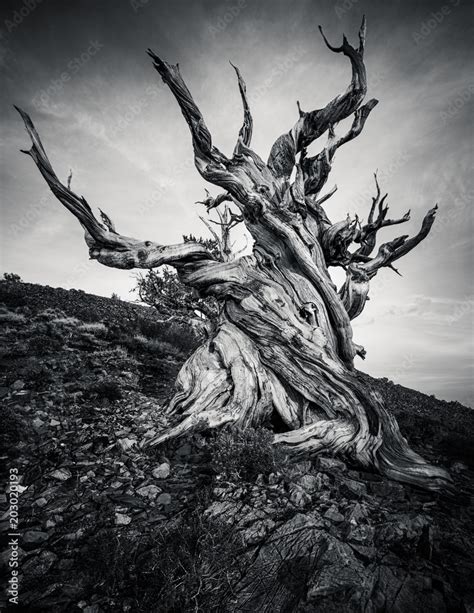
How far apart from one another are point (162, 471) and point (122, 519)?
1018 millimetres

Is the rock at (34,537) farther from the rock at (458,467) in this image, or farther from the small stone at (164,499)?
the rock at (458,467)

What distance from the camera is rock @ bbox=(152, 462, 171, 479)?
13.2ft

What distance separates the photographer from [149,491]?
12.0ft

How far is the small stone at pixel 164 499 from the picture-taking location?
3.45 metres

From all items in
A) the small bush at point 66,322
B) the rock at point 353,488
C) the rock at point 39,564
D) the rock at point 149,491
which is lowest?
the rock at point 39,564

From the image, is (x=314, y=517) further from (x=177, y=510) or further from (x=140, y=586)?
(x=140, y=586)

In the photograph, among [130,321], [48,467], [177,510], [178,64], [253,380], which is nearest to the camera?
[177,510]

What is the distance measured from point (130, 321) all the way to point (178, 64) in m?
10.8

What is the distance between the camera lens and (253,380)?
20.2 feet

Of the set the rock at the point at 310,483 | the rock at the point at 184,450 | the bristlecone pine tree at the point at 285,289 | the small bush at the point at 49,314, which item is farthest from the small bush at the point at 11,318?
the rock at the point at 310,483

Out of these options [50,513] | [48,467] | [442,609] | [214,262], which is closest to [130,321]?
[214,262]

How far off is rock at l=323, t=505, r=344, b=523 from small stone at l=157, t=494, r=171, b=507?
1825mm

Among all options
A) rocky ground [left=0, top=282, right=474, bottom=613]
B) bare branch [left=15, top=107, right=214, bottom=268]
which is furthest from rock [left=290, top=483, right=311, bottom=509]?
bare branch [left=15, top=107, right=214, bottom=268]

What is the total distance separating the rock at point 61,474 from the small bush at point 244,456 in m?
1.89
